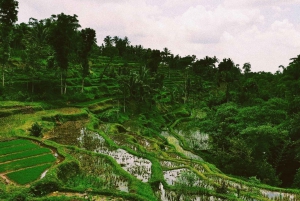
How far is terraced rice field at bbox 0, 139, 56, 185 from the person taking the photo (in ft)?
42.5

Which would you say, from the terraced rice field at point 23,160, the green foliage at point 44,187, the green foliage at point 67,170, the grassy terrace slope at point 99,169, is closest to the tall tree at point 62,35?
the grassy terrace slope at point 99,169

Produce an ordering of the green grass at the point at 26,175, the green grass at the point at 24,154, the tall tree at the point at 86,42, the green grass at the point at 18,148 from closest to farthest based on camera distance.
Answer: the green grass at the point at 26,175
the green grass at the point at 24,154
the green grass at the point at 18,148
the tall tree at the point at 86,42

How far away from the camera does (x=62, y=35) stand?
33688mm

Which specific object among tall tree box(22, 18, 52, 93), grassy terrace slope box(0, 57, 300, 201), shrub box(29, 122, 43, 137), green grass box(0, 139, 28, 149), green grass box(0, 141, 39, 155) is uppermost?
tall tree box(22, 18, 52, 93)

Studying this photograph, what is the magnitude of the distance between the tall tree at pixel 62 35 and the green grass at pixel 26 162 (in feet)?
68.5

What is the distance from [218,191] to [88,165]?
747 centimetres

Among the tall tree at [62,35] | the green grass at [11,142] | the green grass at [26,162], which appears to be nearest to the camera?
the green grass at [26,162]

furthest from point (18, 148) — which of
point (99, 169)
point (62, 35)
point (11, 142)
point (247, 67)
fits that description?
point (247, 67)

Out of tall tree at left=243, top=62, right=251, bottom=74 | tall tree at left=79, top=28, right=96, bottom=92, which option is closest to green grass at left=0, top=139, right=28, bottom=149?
tall tree at left=79, top=28, right=96, bottom=92

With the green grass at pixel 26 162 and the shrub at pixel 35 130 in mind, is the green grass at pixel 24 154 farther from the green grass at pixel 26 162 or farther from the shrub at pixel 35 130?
the shrub at pixel 35 130

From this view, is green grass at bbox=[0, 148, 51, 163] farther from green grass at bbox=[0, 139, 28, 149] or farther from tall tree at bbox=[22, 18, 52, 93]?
tall tree at bbox=[22, 18, 52, 93]

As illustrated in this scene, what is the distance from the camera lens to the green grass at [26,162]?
1391 centimetres

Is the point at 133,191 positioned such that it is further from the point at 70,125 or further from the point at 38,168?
the point at 70,125

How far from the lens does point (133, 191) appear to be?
1237cm
